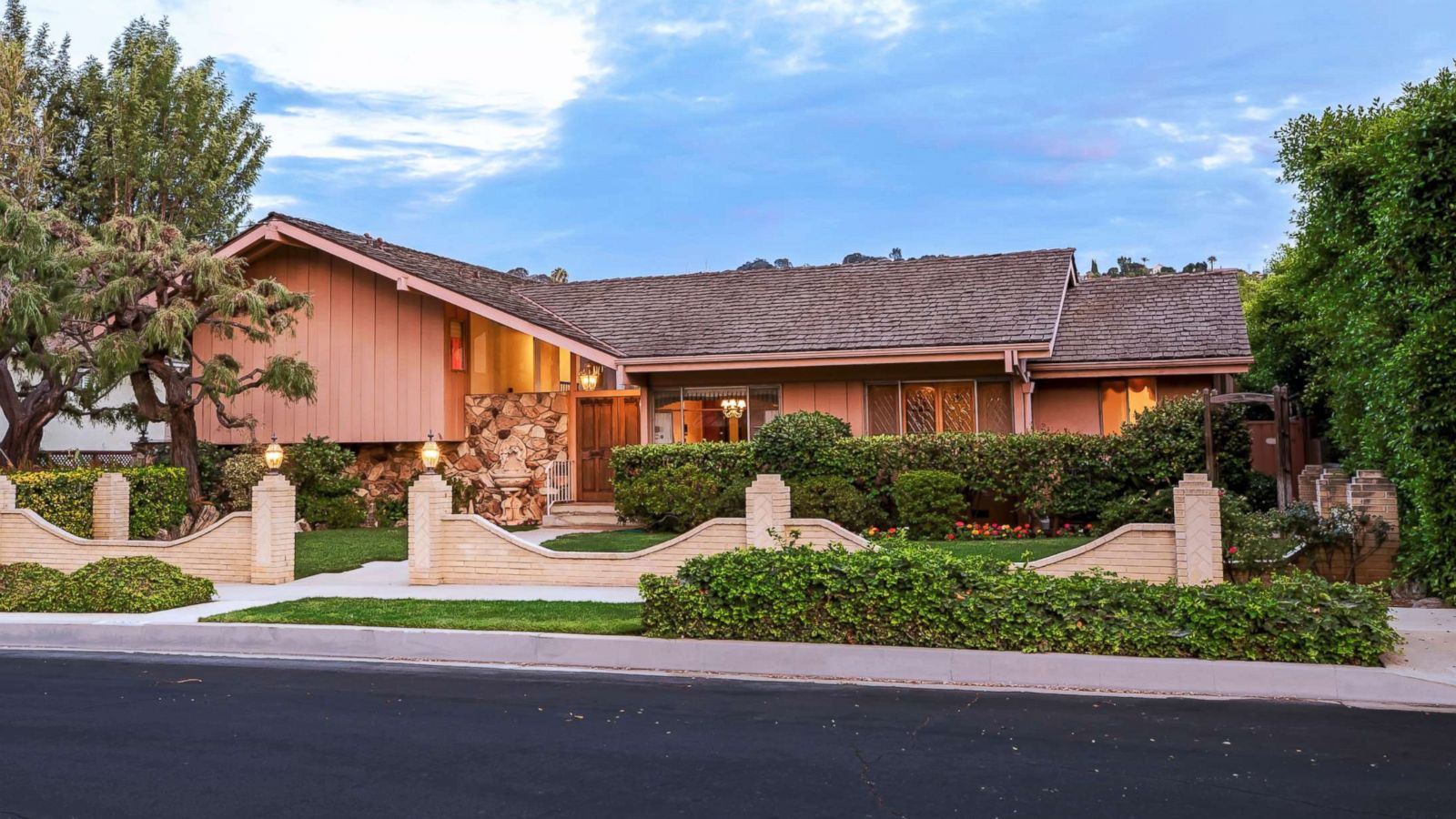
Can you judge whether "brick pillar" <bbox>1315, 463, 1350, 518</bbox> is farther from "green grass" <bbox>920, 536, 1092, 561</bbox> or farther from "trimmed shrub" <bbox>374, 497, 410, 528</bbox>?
"trimmed shrub" <bbox>374, 497, 410, 528</bbox>

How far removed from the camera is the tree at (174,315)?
18.4 meters

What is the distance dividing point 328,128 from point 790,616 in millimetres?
30588

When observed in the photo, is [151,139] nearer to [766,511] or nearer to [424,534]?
[424,534]

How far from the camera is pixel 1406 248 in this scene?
440 inches

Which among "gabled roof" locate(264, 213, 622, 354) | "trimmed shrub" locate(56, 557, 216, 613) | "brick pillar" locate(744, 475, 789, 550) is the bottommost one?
"trimmed shrub" locate(56, 557, 216, 613)

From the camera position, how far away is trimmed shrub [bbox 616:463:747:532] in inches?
709

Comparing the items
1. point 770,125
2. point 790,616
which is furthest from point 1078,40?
point 790,616

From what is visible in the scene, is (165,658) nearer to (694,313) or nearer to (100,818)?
(100,818)

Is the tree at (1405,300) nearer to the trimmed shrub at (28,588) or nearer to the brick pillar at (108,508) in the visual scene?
the trimmed shrub at (28,588)

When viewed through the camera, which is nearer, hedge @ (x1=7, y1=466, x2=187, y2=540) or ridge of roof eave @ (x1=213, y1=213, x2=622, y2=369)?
hedge @ (x1=7, y1=466, x2=187, y2=540)

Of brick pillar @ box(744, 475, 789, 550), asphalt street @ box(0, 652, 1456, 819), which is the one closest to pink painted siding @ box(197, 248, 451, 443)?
brick pillar @ box(744, 475, 789, 550)

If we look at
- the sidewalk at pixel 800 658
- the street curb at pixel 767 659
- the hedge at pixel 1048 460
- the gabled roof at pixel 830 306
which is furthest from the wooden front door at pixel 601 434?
the street curb at pixel 767 659

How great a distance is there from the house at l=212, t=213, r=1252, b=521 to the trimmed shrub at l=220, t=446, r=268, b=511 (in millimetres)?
1666

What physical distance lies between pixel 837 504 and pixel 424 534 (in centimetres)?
640
